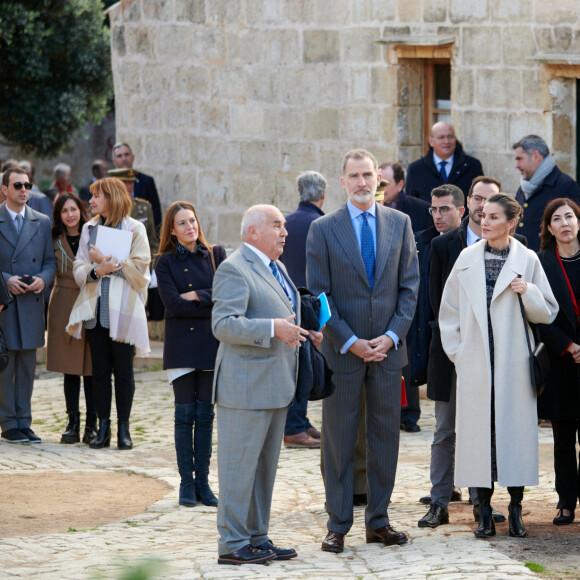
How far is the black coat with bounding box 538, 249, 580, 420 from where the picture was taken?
22.4 feet

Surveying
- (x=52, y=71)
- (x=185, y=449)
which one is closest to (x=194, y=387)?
(x=185, y=449)

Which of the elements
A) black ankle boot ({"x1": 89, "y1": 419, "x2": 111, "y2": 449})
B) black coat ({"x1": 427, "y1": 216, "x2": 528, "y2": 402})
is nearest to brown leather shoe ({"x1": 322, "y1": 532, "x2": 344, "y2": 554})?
black coat ({"x1": 427, "y1": 216, "x2": 528, "y2": 402})

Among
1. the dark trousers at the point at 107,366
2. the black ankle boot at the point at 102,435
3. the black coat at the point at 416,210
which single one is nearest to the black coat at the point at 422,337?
the black coat at the point at 416,210

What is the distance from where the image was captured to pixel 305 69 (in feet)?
41.7

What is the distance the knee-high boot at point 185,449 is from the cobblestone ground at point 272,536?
0.11 metres

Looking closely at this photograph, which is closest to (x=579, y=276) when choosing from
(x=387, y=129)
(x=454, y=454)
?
(x=454, y=454)

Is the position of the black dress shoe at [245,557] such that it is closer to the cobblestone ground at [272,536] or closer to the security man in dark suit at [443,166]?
the cobblestone ground at [272,536]

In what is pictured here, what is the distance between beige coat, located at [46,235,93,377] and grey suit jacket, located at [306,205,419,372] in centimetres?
358

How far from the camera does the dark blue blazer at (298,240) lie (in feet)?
30.9

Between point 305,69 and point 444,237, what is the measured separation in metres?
5.90

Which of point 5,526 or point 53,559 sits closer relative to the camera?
point 53,559

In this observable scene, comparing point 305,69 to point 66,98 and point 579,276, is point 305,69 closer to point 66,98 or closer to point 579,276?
point 579,276

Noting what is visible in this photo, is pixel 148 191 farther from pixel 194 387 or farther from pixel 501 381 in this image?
pixel 501 381

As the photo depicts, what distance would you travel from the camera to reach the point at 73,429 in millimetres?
9797
